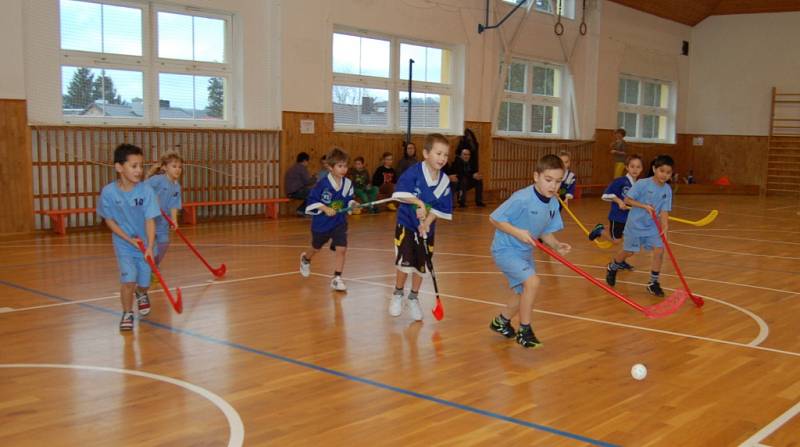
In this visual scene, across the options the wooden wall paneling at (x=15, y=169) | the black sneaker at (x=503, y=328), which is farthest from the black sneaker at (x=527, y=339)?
the wooden wall paneling at (x=15, y=169)

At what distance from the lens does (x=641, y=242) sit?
7434 millimetres

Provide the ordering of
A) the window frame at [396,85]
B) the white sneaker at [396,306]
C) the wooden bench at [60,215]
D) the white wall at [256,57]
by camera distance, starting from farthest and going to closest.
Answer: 1. the window frame at [396,85]
2. the white wall at [256,57]
3. the wooden bench at [60,215]
4. the white sneaker at [396,306]

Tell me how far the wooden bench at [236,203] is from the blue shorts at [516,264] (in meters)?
7.82

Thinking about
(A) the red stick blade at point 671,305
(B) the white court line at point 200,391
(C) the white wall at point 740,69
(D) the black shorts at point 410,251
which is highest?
(C) the white wall at point 740,69

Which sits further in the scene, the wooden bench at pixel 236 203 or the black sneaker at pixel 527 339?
the wooden bench at pixel 236 203

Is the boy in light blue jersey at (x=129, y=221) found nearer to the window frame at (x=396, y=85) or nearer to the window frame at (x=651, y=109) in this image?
the window frame at (x=396, y=85)

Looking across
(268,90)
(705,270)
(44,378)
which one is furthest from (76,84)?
(705,270)

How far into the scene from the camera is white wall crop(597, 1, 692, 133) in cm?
2125

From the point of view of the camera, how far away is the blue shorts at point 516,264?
16.9 feet

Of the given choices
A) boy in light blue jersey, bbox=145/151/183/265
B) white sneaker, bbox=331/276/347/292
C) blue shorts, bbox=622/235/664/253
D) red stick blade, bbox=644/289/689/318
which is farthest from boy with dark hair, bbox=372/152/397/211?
red stick blade, bbox=644/289/689/318

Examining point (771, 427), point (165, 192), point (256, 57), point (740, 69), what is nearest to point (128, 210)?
point (165, 192)

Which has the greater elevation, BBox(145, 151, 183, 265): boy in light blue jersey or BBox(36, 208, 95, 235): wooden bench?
BBox(145, 151, 183, 265): boy in light blue jersey

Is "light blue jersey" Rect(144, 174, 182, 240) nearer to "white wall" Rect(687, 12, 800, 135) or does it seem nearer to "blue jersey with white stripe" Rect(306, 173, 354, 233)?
"blue jersey with white stripe" Rect(306, 173, 354, 233)

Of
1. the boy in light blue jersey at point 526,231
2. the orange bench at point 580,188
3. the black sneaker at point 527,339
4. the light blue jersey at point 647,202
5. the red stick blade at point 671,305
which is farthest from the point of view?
the orange bench at point 580,188
